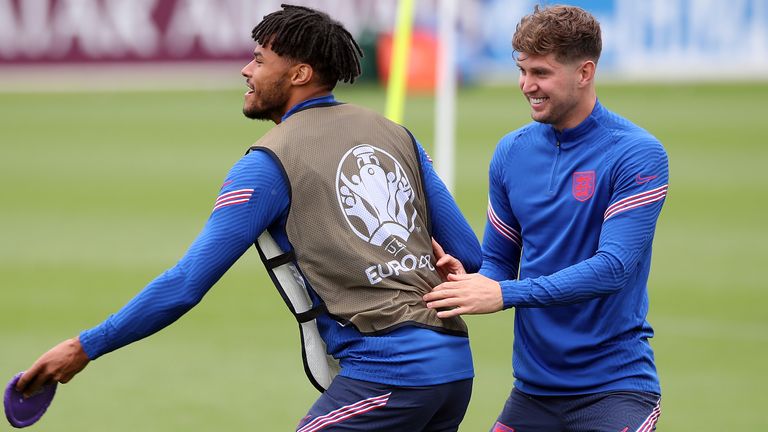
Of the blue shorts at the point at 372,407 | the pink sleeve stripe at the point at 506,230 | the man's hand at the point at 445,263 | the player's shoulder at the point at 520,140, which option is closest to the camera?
the blue shorts at the point at 372,407

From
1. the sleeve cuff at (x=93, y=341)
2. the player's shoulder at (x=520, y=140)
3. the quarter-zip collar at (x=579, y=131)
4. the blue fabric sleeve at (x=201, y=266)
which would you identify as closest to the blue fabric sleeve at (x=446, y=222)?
the player's shoulder at (x=520, y=140)

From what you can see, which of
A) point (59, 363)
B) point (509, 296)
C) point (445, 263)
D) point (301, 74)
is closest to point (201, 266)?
point (59, 363)

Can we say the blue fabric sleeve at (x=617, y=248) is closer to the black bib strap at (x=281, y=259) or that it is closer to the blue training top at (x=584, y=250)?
the blue training top at (x=584, y=250)

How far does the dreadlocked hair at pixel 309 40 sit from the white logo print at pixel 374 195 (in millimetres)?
313

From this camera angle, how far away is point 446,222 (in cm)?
453

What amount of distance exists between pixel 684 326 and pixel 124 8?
20942 mm

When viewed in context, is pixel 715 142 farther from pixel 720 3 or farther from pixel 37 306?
pixel 37 306

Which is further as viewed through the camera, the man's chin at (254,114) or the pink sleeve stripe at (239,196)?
the man's chin at (254,114)

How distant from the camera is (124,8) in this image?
28328 mm

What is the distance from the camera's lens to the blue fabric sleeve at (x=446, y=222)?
448 cm

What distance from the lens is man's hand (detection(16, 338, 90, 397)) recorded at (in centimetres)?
400

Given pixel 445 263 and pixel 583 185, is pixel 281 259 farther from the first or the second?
pixel 583 185

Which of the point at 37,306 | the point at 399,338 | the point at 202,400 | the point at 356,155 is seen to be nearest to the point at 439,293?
the point at 399,338

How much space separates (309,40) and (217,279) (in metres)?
0.87
